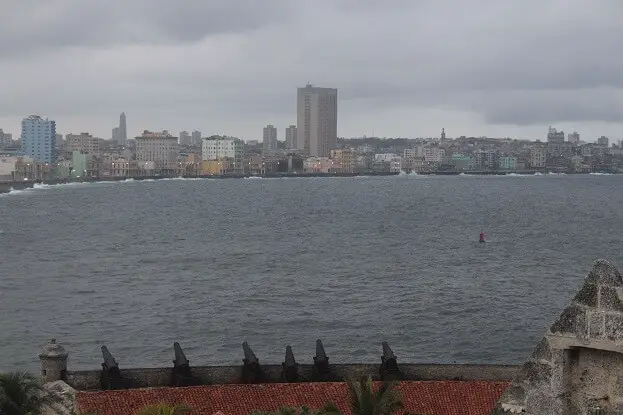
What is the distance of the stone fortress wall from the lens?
2086 centimetres


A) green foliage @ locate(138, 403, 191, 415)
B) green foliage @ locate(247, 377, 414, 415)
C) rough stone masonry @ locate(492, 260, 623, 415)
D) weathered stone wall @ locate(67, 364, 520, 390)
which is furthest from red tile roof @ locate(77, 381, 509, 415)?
rough stone masonry @ locate(492, 260, 623, 415)

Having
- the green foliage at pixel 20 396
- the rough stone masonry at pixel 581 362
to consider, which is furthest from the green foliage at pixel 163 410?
the rough stone masonry at pixel 581 362

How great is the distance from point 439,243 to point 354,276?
21451 millimetres

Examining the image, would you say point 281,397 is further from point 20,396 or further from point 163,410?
point 163,410

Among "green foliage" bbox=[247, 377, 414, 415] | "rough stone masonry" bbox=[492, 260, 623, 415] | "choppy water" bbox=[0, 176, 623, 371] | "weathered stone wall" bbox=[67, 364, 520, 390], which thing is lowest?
"choppy water" bbox=[0, 176, 623, 371]

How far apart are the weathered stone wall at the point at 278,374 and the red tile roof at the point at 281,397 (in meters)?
1.50

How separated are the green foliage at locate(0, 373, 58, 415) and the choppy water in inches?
527

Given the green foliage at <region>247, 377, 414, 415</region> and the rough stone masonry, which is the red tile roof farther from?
the rough stone masonry

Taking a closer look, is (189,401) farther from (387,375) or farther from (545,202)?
(545,202)

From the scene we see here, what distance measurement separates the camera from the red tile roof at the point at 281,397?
18641 mm

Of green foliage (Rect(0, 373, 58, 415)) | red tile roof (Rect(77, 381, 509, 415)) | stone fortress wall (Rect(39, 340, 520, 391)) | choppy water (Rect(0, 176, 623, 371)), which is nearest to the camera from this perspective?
green foliage (Rect(0, 373, 58, 415))

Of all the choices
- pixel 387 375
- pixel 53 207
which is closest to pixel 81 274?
pixel 387 375

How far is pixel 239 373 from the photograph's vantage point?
21.6 meters

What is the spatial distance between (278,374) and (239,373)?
3.50 ft
